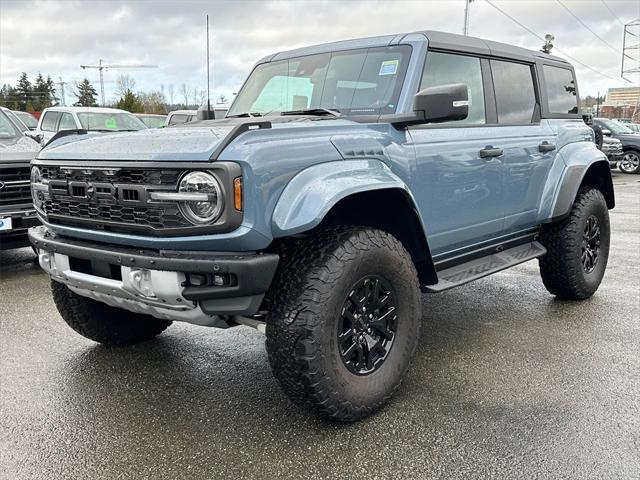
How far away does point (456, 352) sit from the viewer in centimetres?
378

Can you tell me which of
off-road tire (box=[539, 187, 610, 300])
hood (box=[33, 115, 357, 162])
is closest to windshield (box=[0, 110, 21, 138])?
hood (box=[33, 115, 357, 162])

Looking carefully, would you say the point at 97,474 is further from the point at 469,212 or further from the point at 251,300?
the point at 469,212

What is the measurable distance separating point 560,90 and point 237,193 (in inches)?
143

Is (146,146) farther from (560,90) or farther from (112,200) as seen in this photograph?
(560,90)

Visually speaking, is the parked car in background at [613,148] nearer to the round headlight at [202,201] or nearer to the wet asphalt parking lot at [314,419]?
the wet asphalt parking lot at [314,419]

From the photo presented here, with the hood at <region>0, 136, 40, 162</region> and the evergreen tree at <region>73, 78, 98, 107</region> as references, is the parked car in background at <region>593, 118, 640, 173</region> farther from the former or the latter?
the hood at <region>0, 136, 40, 162</region>

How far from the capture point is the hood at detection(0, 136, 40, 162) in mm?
5875

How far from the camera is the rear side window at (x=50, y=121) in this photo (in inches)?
483

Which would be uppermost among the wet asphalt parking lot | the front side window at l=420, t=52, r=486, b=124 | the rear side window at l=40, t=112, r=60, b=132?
the front side window at l=420, t=52, r=486, b=124

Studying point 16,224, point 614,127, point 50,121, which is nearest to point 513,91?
point 16,224

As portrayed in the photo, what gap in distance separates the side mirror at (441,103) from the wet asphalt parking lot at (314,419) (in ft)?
4.85

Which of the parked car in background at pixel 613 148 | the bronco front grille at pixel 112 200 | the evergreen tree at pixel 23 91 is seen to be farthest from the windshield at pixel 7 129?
the evergreen tree at pixel 23 91

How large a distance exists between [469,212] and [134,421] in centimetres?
229

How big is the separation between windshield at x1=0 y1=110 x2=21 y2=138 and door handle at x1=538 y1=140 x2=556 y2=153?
226 inches
